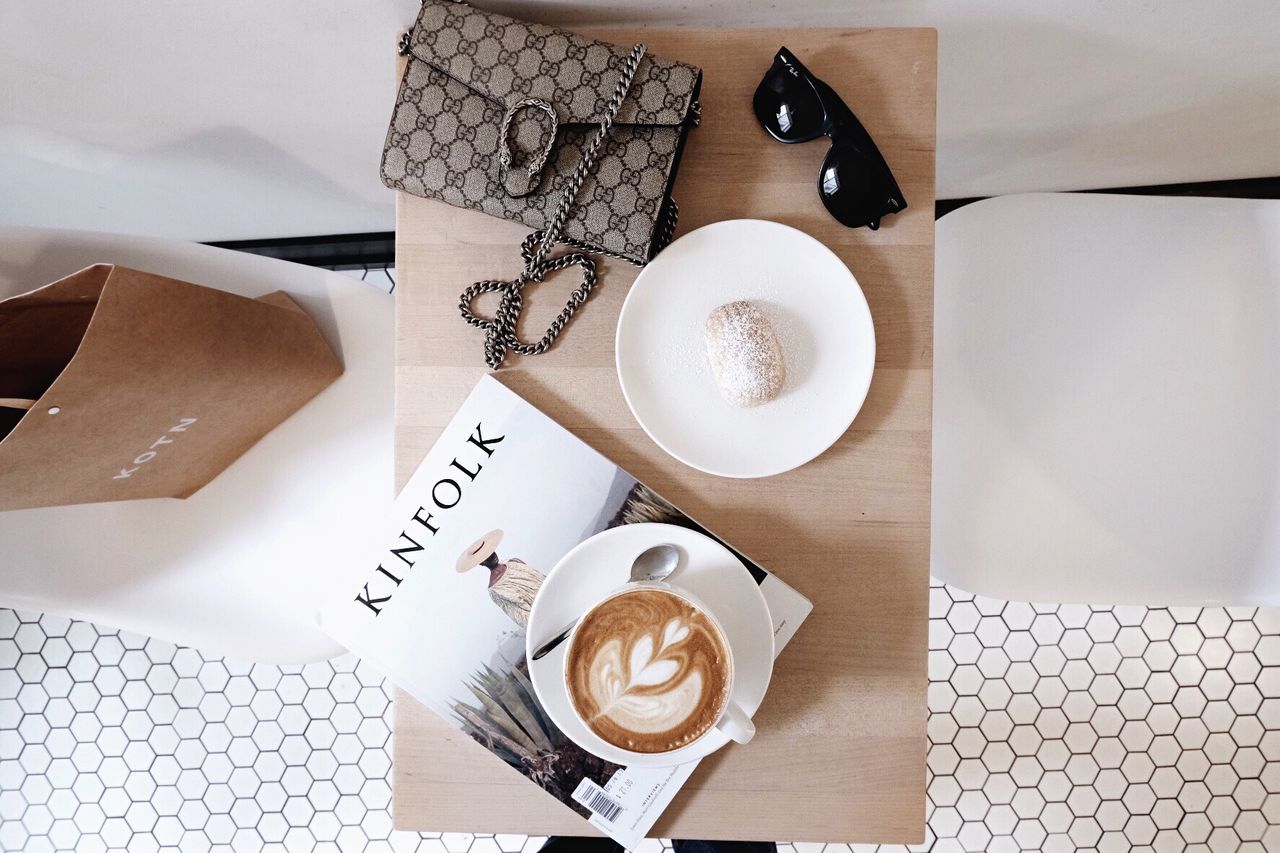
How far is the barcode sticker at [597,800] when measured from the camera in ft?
2.48

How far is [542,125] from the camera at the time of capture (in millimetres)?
677

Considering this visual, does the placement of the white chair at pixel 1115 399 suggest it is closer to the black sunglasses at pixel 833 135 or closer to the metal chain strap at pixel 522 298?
the black sunglasses at pixel 833 135

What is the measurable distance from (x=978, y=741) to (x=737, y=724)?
3.43 ft

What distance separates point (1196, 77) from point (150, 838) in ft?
6.88

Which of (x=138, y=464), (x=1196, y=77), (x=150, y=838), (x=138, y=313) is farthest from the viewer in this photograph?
(x=150, y=838)

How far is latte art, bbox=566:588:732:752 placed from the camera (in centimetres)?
67

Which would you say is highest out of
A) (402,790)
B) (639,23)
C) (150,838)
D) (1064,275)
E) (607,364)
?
(639,23)

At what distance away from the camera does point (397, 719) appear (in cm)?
76

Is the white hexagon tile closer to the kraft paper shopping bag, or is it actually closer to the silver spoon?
the kraft paper shopping bag

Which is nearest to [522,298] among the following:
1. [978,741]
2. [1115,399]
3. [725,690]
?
[725,690]

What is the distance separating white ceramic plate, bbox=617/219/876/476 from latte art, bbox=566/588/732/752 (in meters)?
0.15

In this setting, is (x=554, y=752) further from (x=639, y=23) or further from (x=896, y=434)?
(x=639, y=23)

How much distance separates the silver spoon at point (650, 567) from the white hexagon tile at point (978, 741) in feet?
3.04

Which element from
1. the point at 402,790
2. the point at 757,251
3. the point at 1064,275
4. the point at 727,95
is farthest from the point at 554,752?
the point at 1064,275
